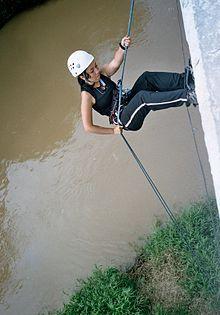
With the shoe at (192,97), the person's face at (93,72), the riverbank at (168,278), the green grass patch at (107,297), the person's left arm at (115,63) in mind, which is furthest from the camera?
the green grass patch at (107,297)

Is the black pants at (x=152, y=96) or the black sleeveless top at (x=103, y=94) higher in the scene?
the black sleeveless top at (x=103, y=94)

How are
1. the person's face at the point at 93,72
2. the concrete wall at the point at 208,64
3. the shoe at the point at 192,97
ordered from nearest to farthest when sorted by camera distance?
1. the concrete wall at the point at 208,64
2. the shoe at the point at 192,97
3. the person's face at the point at 93,72

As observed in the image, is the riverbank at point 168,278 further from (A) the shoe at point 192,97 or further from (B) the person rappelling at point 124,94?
(A) the shoe at point 192,97

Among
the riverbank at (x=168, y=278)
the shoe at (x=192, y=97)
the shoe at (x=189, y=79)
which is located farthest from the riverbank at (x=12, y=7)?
the shoe at (x=192, y=97)

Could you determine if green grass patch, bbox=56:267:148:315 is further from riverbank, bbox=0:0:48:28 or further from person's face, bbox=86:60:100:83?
riverbank, bbox=0:0:48:28

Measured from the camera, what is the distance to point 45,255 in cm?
511

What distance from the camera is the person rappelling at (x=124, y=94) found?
3.42 metres

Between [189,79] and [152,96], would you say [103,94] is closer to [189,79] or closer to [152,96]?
[152,96]

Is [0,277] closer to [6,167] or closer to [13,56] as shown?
[6,167]

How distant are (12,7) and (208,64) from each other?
8.05m

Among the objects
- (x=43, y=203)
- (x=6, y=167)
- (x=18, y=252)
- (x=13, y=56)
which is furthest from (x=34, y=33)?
(x=18, y=252)

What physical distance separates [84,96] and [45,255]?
231 cm

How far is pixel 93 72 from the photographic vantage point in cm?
353

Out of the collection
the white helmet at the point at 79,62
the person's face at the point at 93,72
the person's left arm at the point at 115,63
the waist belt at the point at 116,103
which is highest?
the white helmet at the point at 79,62
